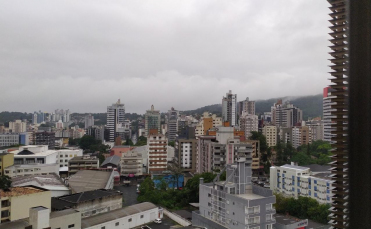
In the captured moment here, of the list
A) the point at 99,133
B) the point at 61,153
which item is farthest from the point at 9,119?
the point at 61,153

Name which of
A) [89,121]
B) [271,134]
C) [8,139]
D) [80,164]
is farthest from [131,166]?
[89,121]

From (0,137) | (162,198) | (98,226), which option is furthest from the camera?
(0,137)

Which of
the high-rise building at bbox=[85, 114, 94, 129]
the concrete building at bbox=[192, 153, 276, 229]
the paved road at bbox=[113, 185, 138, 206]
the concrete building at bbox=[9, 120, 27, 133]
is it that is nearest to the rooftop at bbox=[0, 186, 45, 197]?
the concrete building at bbox=[192, 153, 276, 229]

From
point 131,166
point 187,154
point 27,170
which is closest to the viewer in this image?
point 27,170

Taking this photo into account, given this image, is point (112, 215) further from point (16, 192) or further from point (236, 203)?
point (236, 203)

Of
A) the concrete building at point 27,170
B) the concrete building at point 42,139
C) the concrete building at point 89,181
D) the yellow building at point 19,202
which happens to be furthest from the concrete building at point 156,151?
the concrete building at point 42,139

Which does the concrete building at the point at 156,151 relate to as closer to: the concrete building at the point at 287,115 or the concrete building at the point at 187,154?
the concrete building at the point at 187,154

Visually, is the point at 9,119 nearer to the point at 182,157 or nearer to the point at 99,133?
the point at 99,133
